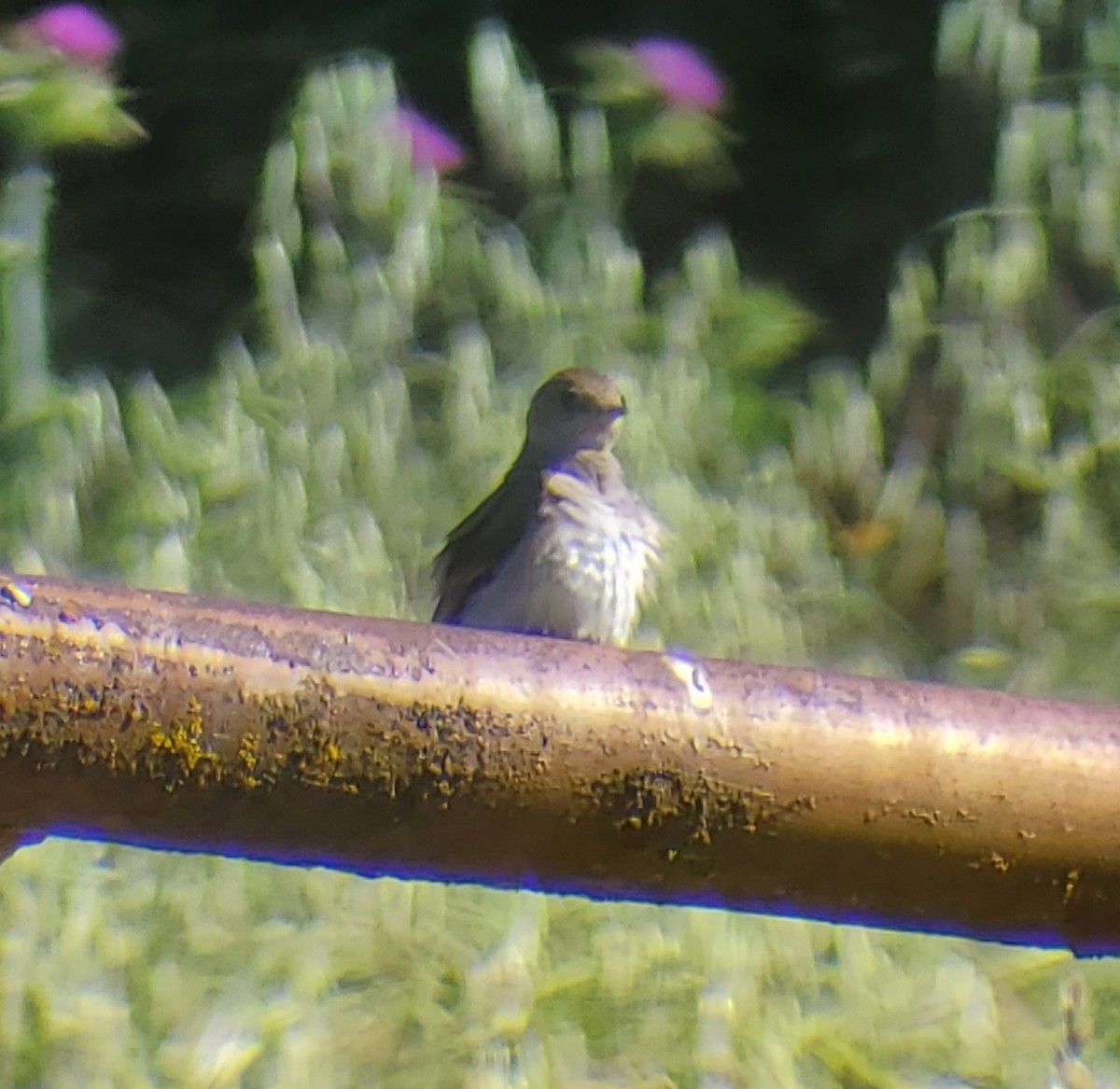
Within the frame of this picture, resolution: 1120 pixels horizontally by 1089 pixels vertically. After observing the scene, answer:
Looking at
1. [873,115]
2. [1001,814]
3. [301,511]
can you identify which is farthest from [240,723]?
[873,115]

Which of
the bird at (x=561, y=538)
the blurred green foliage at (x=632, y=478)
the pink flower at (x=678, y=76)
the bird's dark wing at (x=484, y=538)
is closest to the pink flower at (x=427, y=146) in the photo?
the blurred green foliage at (x=632, y=478)

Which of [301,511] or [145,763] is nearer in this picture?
[145,763]

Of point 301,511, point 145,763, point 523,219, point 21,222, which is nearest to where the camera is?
point 145,763

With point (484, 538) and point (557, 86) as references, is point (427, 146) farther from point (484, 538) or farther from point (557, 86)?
point (484, 538)

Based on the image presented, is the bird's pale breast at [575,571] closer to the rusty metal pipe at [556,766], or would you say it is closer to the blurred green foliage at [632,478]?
the blurred green foliage at [632,478]

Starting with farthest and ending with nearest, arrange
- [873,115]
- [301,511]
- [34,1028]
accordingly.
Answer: [873,115] → [301,511] → [34,1028]

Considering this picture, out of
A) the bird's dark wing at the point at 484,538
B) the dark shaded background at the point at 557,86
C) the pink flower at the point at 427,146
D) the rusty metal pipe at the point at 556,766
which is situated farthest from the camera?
the dark shaded background at the point at 557,86

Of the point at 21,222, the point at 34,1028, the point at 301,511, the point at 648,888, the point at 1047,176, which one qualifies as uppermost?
the point at 1047,176

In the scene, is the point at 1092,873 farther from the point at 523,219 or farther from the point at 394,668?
the point at 523,219
